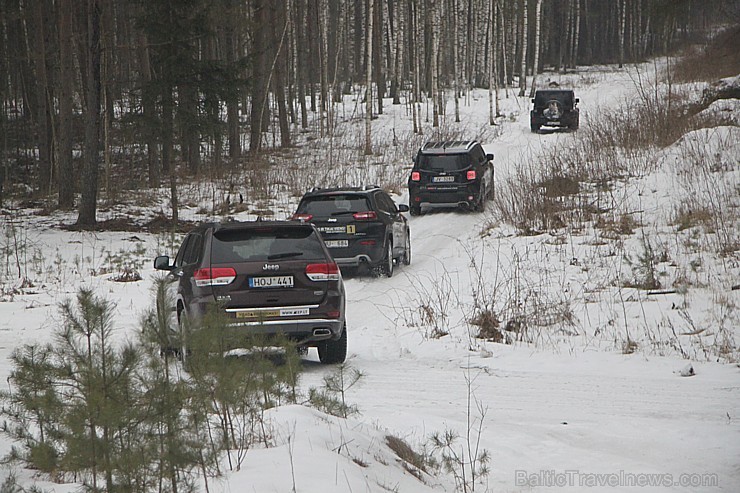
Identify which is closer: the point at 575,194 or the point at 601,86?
the point at 575,194

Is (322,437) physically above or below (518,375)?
above

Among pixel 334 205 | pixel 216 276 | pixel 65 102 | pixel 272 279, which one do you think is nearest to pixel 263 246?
pixel 272 279

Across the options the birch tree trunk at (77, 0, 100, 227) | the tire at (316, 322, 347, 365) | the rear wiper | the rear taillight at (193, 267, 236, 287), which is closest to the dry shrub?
the tire at (316, 322, 347, 365)

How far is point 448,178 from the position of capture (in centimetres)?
2370

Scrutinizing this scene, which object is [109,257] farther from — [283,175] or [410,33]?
[410,33]

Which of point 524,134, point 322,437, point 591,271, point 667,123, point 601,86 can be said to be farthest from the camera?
point 601,86

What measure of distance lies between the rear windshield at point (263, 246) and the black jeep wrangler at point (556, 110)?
31.0 m

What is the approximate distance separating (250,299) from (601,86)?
184 feet

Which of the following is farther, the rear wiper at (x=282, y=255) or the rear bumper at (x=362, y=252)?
the rear bumper at (x=362, y=252)

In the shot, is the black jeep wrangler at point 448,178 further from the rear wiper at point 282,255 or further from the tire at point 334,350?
the rear wiper at point 282,255

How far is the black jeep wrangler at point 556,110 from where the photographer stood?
130 ft

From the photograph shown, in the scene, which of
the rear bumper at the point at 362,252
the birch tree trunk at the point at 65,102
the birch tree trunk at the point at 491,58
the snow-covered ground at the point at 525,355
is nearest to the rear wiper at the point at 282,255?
the snow-covered ground at the point at 525,355

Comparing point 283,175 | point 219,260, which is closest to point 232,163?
point 283,175

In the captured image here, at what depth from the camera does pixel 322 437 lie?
5.87 meters
